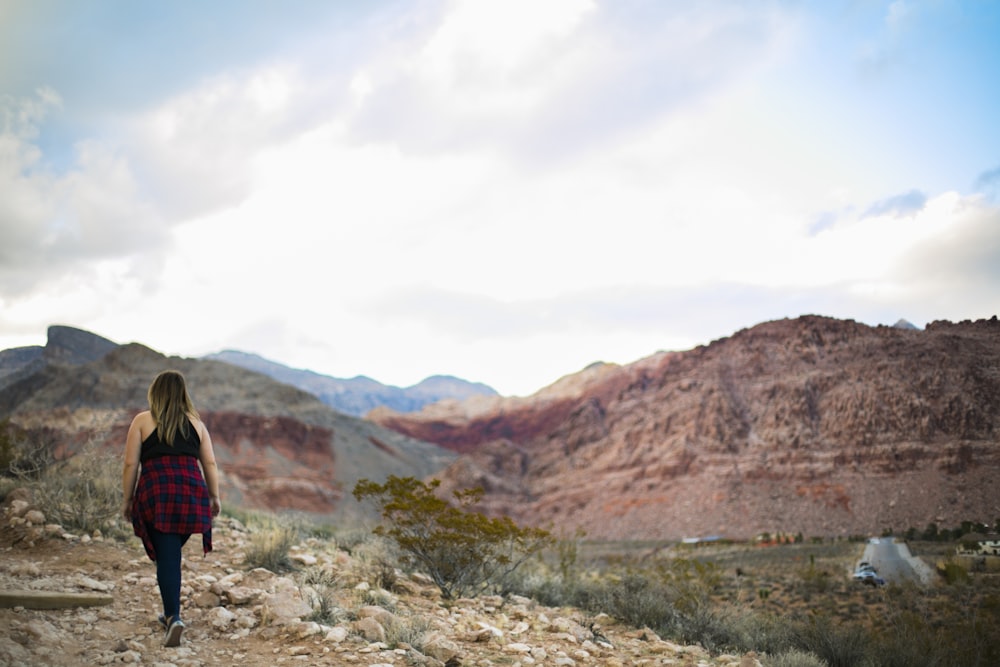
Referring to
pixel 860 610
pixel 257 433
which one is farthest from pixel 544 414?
pixel 860 610

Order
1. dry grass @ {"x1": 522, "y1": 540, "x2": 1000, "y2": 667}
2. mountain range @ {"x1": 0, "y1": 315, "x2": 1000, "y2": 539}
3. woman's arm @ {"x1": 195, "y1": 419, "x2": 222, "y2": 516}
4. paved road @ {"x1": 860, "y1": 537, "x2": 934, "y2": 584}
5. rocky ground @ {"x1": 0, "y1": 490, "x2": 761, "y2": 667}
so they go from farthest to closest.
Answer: mountain range @ {"x1": 0, "y1": 315, "x2": 1000, "y2": 539}
paved road @ {"x1": 860, "y1": 537, "x2": 934, "y2": 584}
dry grass @ {"x1": 522, "y1": 540, "x2": 1000, "y2": 667}
woman's arm @ {"x1": 195, "y1": 419, "x2": 222, "y2": 516}
rocky ground @ {"x1": 0, "y1": 490, "x2": 761, "y2": 667}

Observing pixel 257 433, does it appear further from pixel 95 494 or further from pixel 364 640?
pixel 364 640

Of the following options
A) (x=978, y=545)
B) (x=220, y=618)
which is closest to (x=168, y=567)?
(x=220, y=618)

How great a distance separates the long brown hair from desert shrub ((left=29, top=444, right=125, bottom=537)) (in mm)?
3990

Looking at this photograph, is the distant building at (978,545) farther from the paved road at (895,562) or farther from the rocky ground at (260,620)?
the rocky ground at (260,620)

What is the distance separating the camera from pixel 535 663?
5453mm

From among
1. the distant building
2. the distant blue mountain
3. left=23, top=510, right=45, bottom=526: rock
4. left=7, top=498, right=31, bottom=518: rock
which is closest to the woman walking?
left=23, top=510, right=45, bottom=526: rock

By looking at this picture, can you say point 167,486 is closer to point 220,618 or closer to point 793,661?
point 220,618

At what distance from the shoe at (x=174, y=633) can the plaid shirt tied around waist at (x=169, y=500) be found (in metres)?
0.49

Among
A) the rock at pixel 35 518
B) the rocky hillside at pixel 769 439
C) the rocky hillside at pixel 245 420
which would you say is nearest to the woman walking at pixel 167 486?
the rock at pixel 35 518

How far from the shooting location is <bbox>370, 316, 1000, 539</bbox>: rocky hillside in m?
14.0

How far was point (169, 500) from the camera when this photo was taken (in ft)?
15.5

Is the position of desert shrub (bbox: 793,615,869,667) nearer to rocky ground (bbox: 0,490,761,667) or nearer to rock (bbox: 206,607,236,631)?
rocky ground (bbox: 0,490,761,667)

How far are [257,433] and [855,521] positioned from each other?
52.0 metres
